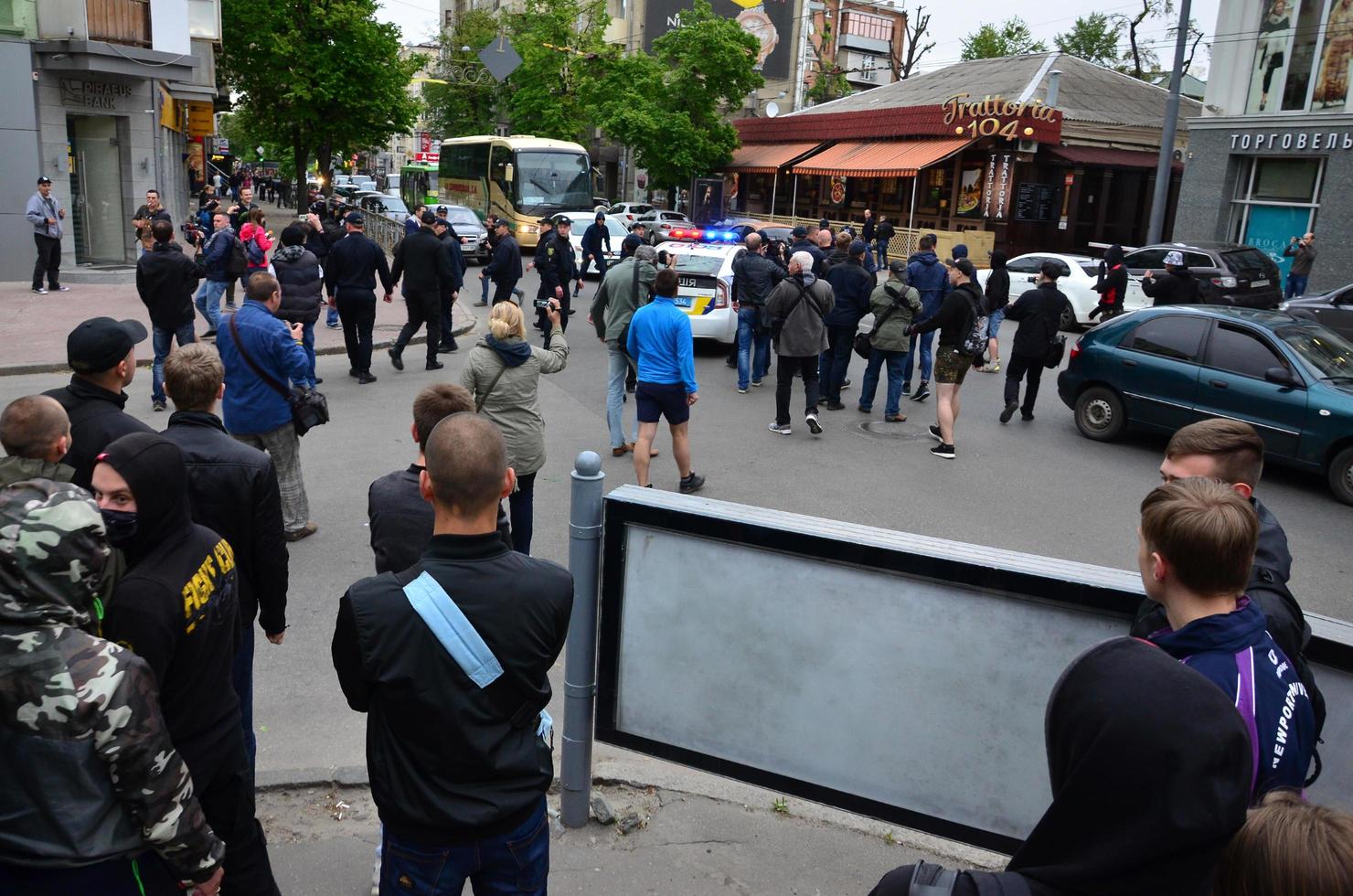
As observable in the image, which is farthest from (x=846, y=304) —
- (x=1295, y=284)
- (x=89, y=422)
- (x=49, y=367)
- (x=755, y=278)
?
(x=1295, y=284)

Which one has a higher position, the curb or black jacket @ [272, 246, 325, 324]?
black jacket @ [272, 246, 325, 324]

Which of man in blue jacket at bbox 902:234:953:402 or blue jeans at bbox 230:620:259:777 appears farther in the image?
man in blue jacket at bbox 902:234:953:402

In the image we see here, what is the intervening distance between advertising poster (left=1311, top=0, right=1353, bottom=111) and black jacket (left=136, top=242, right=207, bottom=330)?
82.9 ft

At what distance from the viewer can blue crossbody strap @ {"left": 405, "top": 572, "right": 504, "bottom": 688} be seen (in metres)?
2.48

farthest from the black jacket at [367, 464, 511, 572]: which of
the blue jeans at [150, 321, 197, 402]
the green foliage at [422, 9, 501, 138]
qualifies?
the green foliage at [422, 9, 501, 138]

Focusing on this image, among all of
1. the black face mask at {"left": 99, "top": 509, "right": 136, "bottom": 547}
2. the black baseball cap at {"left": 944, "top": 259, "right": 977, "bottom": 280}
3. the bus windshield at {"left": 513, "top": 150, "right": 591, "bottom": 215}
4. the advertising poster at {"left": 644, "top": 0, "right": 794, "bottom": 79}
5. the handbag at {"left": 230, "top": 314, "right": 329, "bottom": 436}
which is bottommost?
the handbag at {"left": 230, "top": 314, "right": 329, "bottom": 436}

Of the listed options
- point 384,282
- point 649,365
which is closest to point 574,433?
point 649,365

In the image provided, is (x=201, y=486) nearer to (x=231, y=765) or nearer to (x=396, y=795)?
(x=231, y=765)

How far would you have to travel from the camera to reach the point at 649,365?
27.5 ft

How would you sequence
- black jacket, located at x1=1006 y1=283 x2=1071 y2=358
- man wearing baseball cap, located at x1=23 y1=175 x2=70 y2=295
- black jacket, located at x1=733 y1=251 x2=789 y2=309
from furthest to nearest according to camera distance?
man wearing baseball cap, located at x1=23 y1=175 x2=70 y2=295 < black jacket, located at x1=733 y1=251 x2=789 y2=309 < black jacket, located at x1=1006 y1=283 x2=1071 y2=358

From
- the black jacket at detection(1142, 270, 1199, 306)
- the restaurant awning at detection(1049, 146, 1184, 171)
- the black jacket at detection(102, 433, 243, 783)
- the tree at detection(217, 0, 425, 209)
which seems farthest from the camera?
the tree at detection(217, 0, 425, 209)

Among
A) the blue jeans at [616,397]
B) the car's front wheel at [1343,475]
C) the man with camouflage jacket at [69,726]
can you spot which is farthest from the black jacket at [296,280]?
the car's front wheel at [1343,475]

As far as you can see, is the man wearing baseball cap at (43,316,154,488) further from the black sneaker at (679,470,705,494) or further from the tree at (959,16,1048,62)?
the tree at (959,16,1048,62)

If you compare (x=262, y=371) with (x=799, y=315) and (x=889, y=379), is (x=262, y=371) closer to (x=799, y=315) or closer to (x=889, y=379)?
(x=799, y=315)
